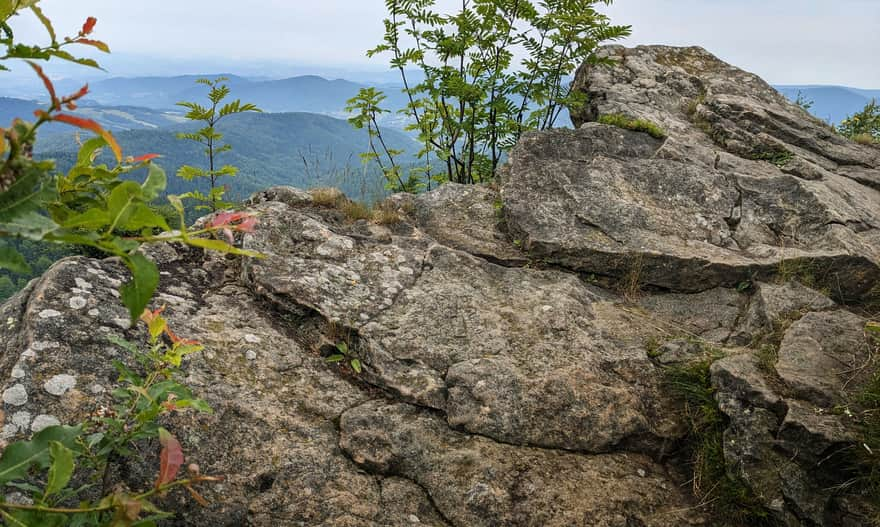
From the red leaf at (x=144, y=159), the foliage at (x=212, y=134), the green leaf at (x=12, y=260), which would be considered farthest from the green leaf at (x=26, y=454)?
the foliage at (x=212, y=134)

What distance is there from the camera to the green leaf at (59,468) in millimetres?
1521

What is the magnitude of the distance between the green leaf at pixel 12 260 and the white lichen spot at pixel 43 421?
2251 millimetres

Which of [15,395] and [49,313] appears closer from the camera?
[15,395]

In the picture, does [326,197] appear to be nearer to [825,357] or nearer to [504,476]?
[504,476]

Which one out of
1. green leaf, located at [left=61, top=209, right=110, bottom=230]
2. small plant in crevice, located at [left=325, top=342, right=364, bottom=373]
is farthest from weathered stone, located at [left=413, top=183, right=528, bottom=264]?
green leaf, located at [left=61, top=209, right=110, bottom=230]

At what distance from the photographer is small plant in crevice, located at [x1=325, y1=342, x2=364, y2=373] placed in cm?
437

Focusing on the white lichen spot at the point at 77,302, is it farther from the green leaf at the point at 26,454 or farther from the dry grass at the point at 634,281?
the dry grass at the point at 634,281

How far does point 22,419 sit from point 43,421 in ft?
0.37

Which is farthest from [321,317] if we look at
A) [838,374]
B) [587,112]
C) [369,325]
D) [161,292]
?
[587,112]

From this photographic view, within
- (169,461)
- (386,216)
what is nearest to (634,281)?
(386,216)

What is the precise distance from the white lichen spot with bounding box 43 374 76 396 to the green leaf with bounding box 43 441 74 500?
6.66 ft

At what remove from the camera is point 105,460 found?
2.67 metres

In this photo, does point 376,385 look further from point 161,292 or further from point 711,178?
point 711,178

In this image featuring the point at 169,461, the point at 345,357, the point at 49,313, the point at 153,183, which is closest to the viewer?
the point at 153,183
